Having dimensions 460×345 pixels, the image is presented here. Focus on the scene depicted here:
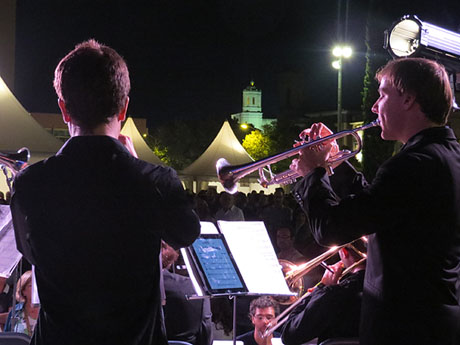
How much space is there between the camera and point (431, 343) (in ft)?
7.48

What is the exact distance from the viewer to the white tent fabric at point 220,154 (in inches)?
681

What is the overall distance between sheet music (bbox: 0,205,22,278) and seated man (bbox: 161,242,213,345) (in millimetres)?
1594

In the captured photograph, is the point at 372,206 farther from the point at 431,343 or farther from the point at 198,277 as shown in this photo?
the point at 198,277

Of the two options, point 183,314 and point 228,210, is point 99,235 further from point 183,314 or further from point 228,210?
point 228,210

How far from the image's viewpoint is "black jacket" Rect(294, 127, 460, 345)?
2262 millimetres

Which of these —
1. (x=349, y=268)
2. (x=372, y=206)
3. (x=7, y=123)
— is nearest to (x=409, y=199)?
(x=372, y=206)

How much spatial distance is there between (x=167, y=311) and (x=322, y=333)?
124 cm

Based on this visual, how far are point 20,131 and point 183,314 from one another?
6.25 metres

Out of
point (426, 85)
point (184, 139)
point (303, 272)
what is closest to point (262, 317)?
point (303, 272)

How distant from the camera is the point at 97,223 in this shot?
78.1 inches

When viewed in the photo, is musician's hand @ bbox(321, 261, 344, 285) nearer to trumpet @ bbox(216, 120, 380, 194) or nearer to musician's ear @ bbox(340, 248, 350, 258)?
musician's ear @ bbox(340, 248, 350, 258)

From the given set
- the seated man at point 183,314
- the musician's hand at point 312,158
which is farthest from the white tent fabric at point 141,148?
the musician's hand at point 312,158

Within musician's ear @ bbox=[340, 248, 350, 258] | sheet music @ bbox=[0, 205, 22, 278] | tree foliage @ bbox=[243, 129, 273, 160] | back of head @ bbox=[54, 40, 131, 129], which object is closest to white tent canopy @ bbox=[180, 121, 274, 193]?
musician's ear @ bbox=[340, 248, 350, 258]

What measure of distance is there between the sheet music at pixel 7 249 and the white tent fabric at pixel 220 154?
1402 cm
